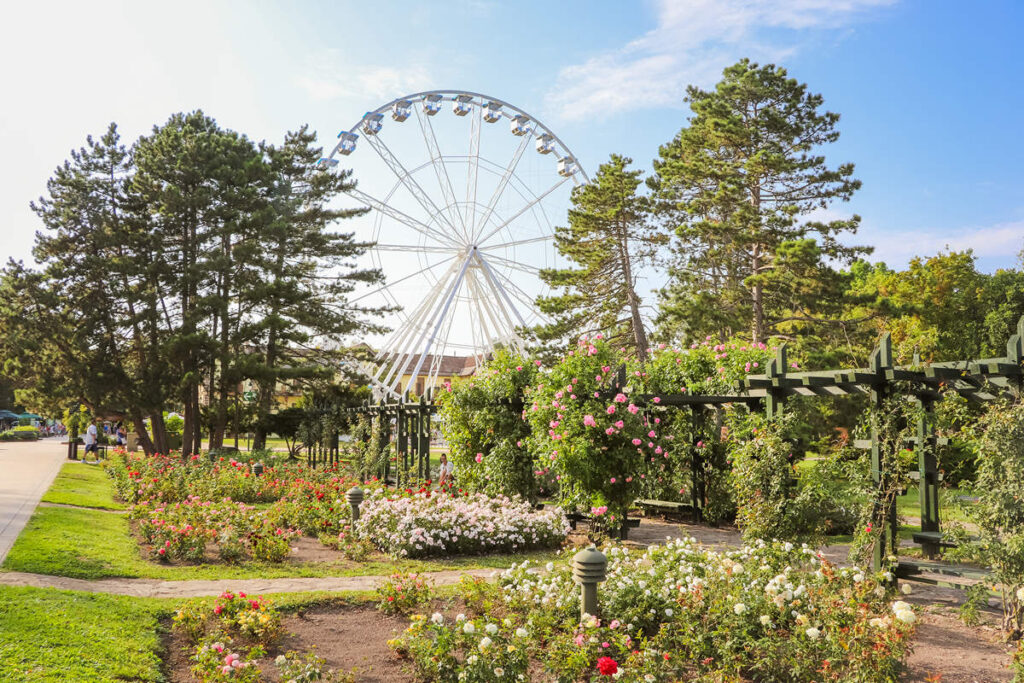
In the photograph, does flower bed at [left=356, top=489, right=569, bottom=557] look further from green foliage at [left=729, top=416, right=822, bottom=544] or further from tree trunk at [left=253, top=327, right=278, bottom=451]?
tree trunk at [left=253, top=327, right=278, bottom=451]

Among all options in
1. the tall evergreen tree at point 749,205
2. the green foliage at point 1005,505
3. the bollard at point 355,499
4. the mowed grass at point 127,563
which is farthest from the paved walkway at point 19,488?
the tall evergreen tree at point 749,205

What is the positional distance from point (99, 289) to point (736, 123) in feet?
68.9

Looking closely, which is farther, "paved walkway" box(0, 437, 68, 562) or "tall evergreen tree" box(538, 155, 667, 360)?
"tall evergreen tree" box(538, 155, 667, 360)

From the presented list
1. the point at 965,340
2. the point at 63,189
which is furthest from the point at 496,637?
the point at 965,340

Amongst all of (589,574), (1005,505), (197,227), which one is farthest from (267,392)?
(1005,505)

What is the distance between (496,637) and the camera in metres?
4.55

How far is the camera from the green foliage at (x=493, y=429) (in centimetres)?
1078

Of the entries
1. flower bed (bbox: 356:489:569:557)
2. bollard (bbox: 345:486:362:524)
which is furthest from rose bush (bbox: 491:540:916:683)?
bollard (bbox: 345:486:362:524)

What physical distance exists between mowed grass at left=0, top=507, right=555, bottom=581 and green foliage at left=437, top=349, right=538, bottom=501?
6.44 ft

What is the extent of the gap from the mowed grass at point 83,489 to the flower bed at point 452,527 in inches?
230

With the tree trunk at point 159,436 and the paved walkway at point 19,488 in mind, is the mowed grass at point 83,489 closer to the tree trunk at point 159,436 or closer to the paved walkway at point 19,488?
the paved walkway at point 19,488

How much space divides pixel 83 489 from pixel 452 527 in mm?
9172

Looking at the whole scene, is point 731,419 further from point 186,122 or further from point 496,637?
point 186,122

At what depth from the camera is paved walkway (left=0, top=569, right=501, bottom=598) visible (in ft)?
21.9
